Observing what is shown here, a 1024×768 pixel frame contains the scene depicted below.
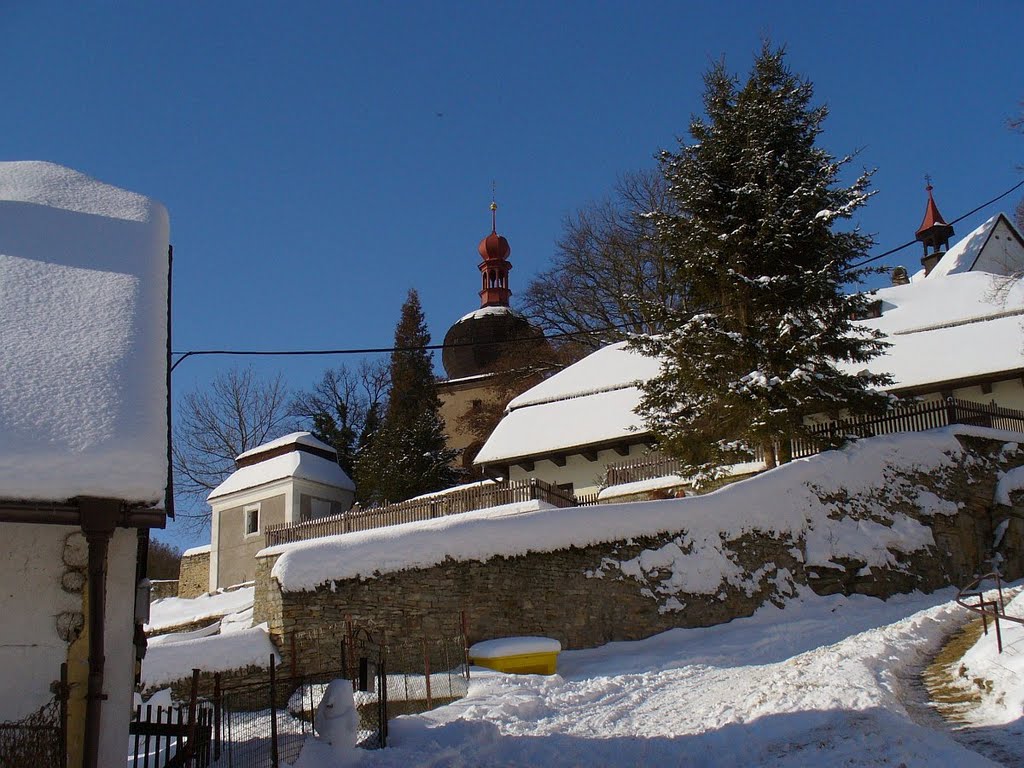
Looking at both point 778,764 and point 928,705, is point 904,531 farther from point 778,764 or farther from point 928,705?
point 778,764

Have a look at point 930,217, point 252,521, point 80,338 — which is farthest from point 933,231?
point 80,338

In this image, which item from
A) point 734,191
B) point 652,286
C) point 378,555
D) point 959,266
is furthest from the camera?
point 959,266

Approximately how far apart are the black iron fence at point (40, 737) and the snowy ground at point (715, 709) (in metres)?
2.72

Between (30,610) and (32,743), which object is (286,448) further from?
(32,743)

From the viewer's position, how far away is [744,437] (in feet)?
69.4

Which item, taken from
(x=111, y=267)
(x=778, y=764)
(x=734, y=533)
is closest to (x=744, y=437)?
(x=734, y=533)

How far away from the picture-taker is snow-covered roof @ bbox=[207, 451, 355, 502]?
32.9 metres

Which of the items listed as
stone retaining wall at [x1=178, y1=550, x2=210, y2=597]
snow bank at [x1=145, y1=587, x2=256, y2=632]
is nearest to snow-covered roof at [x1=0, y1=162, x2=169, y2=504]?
snow bank at [x1=145, y1=587, x2=256, y2=632]

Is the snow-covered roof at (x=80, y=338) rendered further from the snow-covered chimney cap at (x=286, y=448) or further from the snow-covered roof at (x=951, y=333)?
the snow-covered chimney cap at (x=286, y=448)

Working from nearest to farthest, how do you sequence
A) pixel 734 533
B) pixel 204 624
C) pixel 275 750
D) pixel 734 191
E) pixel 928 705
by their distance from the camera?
pixel 275 750
pixel 928 705
pixel 734 533
pixel 734 191
pixel 204 624

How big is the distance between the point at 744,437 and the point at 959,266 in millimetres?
25559

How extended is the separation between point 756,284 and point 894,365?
6.72 metres

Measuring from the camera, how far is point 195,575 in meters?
34.9

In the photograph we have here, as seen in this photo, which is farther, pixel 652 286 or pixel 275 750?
pixel 652 286
